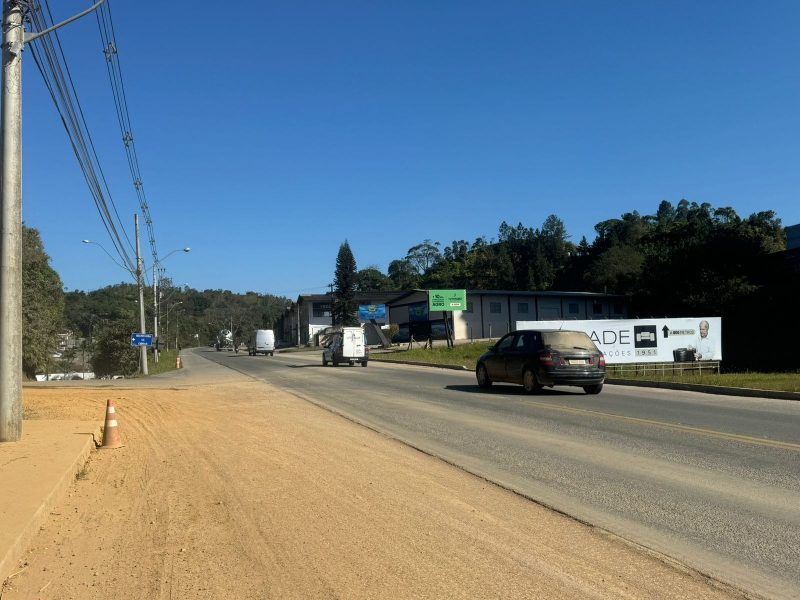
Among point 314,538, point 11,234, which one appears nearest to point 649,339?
point 11,234

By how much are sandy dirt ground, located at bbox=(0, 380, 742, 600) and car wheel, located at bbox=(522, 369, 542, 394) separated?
8758mm

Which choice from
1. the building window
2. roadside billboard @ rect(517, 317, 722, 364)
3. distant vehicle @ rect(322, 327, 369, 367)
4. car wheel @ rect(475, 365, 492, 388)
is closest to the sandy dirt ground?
car wheel @ rect(475, 365, 492, 388)

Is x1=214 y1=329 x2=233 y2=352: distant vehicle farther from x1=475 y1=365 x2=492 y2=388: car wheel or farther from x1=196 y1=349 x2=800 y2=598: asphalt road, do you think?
x1=196 y1=349 x2=800 y2=598: asphalt road

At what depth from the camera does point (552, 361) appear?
16812 mm

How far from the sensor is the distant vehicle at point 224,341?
128 m

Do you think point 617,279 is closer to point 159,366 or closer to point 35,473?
point 159,366

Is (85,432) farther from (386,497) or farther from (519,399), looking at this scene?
(519,399)

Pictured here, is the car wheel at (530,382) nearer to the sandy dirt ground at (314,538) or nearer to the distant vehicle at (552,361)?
the distant vehicle at (552,361)

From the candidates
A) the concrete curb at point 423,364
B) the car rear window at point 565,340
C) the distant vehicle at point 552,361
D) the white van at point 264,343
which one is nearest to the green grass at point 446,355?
A: the concrete curb at point 423,364

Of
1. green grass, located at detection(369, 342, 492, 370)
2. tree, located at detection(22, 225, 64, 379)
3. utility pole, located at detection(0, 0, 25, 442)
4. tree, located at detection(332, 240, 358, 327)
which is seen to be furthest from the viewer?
tree, located at detection(332, 240, 358, 327)

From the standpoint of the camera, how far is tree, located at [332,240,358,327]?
291 feet

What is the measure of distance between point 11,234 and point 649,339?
22678mm

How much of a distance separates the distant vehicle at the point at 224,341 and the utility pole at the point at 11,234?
12089cm

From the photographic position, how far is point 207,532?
555 centimetres
